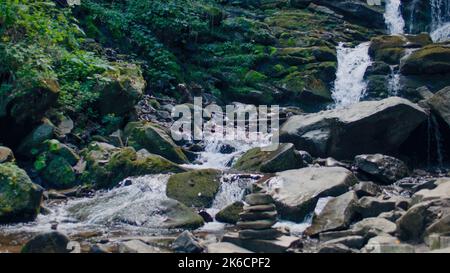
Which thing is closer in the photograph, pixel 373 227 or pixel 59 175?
pixel 373 227

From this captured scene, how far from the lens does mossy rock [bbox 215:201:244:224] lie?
976 centimetres

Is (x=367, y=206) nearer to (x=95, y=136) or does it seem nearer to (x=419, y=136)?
(x=419, y=136)

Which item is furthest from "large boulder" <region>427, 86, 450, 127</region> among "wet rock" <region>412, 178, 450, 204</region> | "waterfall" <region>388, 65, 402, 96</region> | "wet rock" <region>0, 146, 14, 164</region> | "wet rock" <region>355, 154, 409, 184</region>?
"wet rock" <region>0, 146, 14, 164</region>

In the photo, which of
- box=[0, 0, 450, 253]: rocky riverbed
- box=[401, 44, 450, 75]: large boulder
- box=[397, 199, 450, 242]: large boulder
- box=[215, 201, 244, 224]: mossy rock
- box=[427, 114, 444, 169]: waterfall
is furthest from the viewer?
box=[401, 44, 450, 75]: large boulder

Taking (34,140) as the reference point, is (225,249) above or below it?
below

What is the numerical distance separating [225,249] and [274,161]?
15.0 ft

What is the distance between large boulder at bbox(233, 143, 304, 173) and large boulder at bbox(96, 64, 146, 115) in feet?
10.6

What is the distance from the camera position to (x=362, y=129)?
43.7 ft

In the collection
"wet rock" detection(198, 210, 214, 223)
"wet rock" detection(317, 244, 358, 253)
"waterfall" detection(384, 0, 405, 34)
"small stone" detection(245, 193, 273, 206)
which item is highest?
"waterfall" detection(384, 0, 405, 34)

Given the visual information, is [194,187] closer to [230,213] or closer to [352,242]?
[230,213]

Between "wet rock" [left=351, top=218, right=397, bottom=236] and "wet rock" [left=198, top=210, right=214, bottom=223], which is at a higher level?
"wet rock" [left=351, top=218, right=397, bottom=236]

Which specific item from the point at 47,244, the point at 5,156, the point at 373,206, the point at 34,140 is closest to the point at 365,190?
the point at 373,206

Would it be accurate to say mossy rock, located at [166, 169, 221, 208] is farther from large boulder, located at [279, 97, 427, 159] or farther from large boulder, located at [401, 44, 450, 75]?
large boulder, located at [401, 44, 450, 75]

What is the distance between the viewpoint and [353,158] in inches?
533
